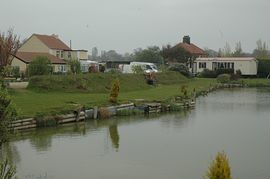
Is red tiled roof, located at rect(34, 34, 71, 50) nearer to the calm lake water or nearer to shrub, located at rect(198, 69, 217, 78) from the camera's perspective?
shrub, located at rect(198, 69, 217, 78)

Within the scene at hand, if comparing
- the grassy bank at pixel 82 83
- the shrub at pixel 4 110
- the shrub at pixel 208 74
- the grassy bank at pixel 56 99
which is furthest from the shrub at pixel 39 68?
the shrub at pixel 208 74

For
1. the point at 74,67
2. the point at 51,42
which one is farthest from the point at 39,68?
the point at 51,42

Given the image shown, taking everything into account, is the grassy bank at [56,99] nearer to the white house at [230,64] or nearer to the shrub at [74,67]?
the shrub at [74,67]

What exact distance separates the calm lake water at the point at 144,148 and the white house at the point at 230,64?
139 feet

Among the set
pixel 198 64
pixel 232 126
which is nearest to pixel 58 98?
pixel 232 126

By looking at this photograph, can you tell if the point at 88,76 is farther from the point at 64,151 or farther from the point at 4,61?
the point at 64,151

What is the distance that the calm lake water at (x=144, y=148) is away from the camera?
568 inches

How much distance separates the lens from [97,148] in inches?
704

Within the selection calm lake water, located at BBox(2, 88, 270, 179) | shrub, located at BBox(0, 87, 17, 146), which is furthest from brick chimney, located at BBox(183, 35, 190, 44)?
shrub, located at BBox(0, 87, 17, 146)

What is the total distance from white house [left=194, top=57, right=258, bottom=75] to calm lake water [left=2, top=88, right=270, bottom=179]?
4244cm

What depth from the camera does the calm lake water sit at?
1443 cm

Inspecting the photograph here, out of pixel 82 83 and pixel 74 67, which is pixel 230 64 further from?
pixel 82 83

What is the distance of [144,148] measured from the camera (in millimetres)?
18047

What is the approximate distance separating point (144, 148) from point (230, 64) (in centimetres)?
5437
